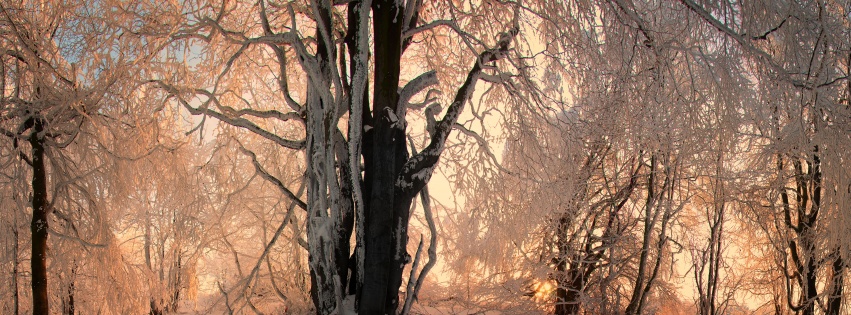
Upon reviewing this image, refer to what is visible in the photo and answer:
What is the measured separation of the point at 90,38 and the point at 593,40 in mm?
3279

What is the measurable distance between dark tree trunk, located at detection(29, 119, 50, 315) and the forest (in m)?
0.02

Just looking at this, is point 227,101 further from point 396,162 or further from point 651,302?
point 651,302

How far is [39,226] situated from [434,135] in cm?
369

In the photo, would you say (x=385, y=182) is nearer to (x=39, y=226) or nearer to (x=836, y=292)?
(x=39, y=226)

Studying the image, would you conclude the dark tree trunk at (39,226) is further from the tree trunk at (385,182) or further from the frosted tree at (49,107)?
the tree trunk at (385,182)

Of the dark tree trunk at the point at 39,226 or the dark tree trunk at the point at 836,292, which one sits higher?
the dark tree trunk at the point at 39,226

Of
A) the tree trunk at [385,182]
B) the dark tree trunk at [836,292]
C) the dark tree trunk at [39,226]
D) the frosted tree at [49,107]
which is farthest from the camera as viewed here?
the dark tree trunk at [836,292]

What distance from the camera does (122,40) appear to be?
3938mm

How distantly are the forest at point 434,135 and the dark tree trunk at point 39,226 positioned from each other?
2 cm

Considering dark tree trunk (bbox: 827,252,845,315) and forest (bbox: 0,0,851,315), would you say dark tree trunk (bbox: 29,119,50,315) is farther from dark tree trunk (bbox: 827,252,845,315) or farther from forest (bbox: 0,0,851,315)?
dark tree trunk (bbox: 827,252,845,315)

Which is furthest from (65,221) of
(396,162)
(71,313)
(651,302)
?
(651,302)

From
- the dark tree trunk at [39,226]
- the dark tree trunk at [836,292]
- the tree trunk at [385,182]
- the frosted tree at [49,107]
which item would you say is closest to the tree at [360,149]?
the tree trunk at [385,182]

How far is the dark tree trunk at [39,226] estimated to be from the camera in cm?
497

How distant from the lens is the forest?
340 centimetres
